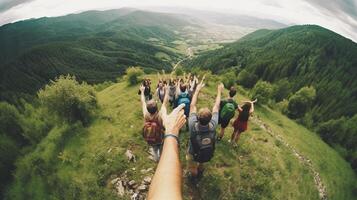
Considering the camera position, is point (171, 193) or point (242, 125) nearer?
point (171, 193)

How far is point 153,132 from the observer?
383 inches

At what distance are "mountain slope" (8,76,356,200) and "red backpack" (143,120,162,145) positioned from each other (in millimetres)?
6043

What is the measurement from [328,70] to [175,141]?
555ft

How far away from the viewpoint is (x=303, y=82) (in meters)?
135

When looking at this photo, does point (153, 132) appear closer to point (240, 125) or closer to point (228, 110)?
point (228, 110)

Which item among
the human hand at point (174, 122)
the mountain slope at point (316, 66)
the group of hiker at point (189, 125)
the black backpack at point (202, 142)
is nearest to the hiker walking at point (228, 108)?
the group of hiker at point (189, 125)

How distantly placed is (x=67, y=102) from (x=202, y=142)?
2505cm

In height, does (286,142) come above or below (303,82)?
above

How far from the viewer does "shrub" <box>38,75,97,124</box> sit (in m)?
29.7

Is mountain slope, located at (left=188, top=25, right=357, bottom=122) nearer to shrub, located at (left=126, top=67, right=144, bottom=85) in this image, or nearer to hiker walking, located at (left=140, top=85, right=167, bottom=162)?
shrub, located at (left=126, top=67, right=144, bottom=85)

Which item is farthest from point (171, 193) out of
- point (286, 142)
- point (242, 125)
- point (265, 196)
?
point (286, 142)

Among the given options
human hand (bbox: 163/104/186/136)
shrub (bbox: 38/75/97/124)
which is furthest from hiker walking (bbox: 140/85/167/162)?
shrub (bbox: 38/75/97/124)

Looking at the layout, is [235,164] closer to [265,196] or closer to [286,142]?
[265,196]

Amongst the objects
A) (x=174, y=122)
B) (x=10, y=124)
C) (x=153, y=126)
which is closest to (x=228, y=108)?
(x=153, y=126)
